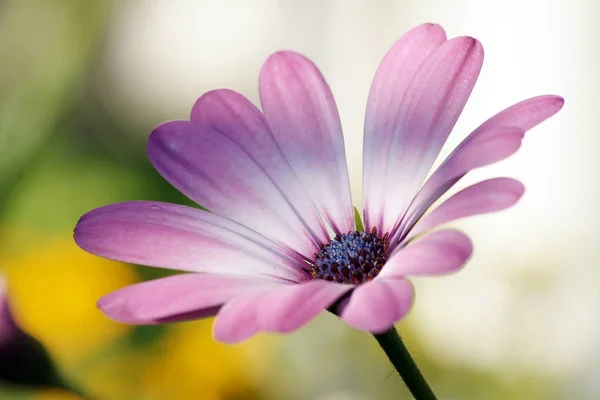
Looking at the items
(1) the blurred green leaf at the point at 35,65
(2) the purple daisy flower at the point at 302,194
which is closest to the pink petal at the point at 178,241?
(2) the purple daisy flower at the point at 302,194

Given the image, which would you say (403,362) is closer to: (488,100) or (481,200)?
(481,200)

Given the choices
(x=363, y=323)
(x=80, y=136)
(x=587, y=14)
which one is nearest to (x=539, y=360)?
(x=587, y=14)

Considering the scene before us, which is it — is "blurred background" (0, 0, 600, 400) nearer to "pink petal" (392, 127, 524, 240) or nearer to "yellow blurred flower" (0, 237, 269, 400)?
"yellow blurred flower" (0, 237, 269, 400)

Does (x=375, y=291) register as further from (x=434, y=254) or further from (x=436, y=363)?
(x=436, y=363)

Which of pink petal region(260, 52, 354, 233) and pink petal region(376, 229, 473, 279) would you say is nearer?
pink petal region(376, 229, 473, 279)

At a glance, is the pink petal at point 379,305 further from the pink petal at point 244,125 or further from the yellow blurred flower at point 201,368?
the yellow blurred flower at point 201,368

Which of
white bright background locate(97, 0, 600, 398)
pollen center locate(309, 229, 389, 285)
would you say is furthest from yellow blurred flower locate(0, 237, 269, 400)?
pollen center locate(309, 229, 389, 285)
